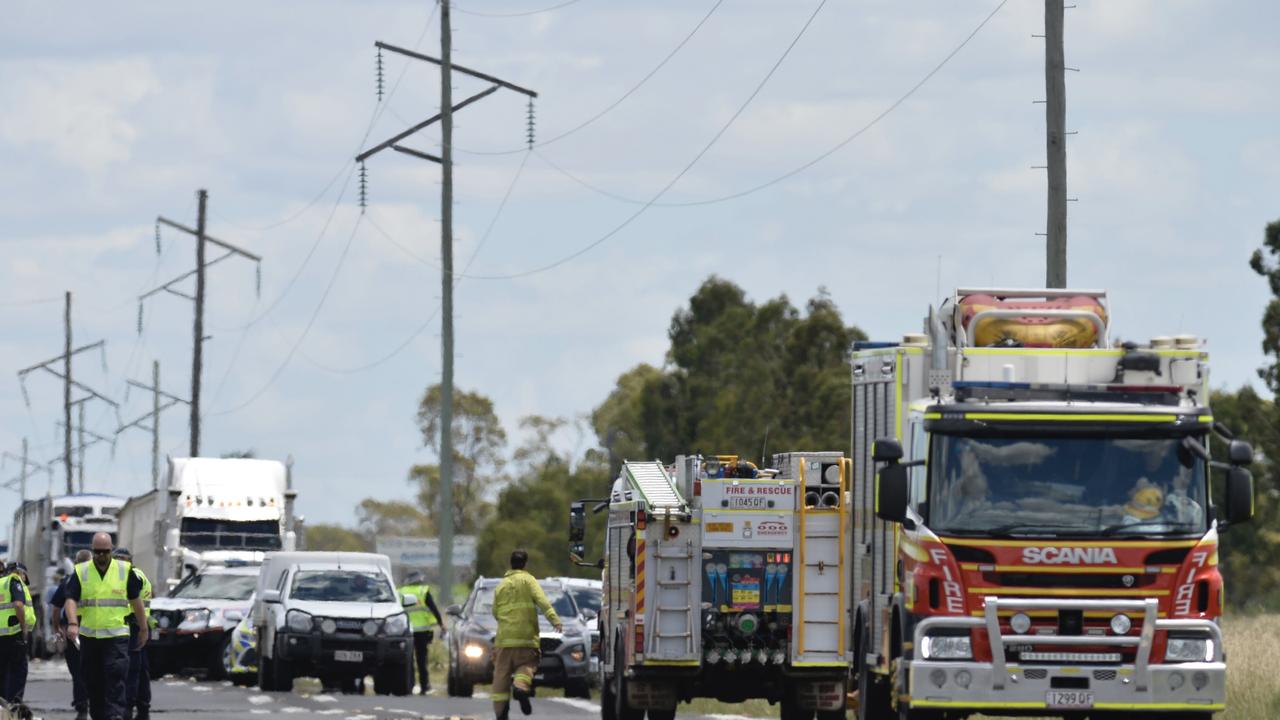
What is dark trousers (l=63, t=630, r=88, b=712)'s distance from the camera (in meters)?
23.7

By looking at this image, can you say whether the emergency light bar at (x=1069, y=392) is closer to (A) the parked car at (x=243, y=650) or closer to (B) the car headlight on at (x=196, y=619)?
(A) the parked car at (x=243, y=650)

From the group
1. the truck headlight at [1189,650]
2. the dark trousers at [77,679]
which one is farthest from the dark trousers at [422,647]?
the truck headlight at [1189,650]

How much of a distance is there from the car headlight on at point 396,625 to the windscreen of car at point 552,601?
94 cm

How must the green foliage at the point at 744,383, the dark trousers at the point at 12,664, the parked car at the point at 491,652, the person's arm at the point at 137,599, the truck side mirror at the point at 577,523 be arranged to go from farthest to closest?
the green foliage at the point at 744,383, the parked car at the point at 491,652, the dark trousers at the point at 12,664, the truck side mirror at the point at 577,523, the person's arm at the point at 137,599

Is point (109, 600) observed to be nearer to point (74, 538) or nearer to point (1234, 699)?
point (1234, 699)

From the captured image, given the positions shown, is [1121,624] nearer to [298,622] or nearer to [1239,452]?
[1239,452]

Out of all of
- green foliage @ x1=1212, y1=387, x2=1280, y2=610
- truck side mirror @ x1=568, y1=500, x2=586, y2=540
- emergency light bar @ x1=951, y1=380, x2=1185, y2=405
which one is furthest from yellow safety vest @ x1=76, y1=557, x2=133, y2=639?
green foliage @ x1=1212, y1=387, x2=1280, y2=610

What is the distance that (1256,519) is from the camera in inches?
2495

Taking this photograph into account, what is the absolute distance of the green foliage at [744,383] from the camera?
235 ft

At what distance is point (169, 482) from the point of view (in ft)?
142

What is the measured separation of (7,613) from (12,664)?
0.62m

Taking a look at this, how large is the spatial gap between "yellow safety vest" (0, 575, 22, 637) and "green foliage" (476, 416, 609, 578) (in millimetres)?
61597

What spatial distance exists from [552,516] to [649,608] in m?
75.4

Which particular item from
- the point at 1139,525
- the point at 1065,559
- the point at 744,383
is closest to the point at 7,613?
the point at 1065,559
